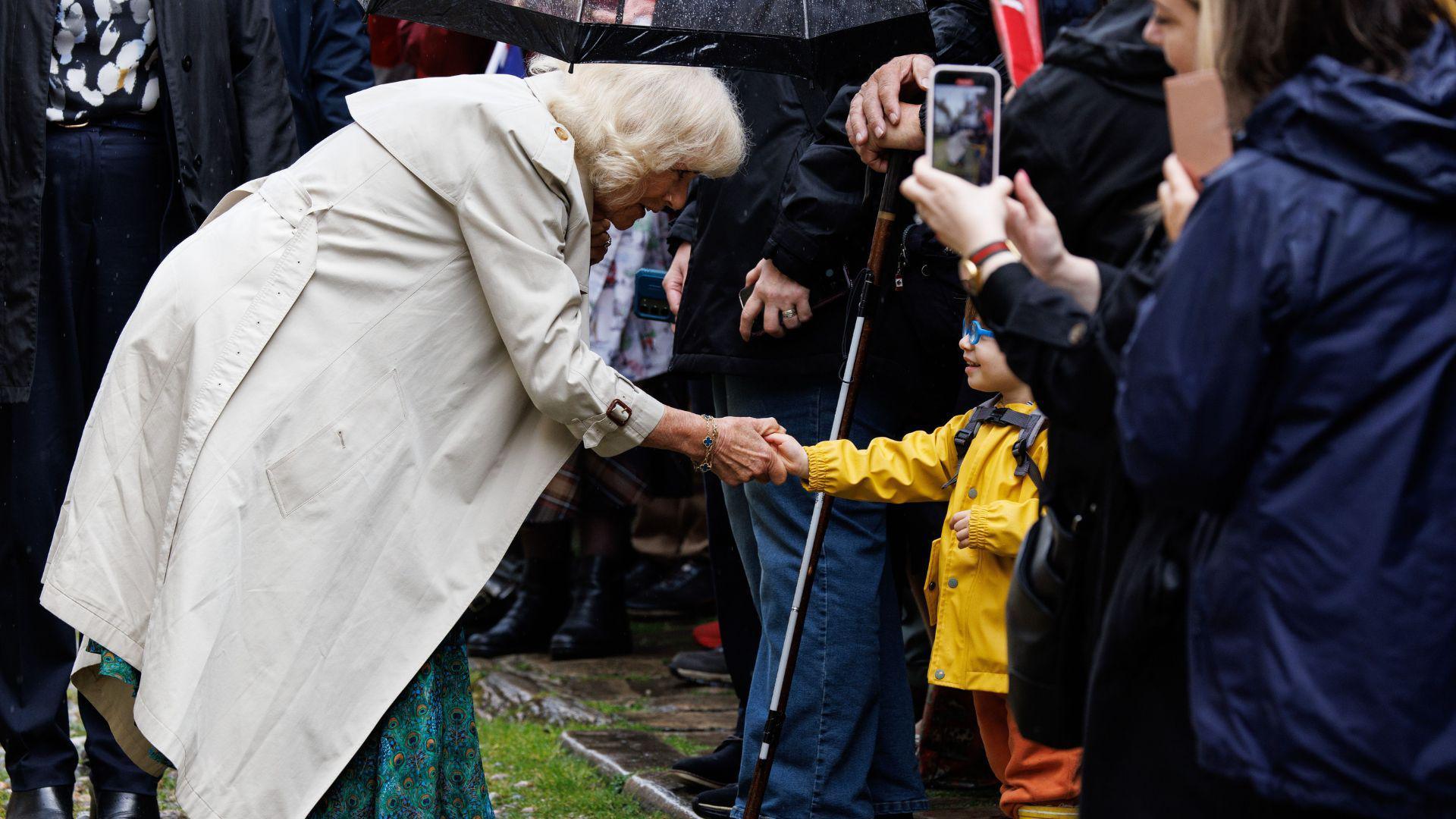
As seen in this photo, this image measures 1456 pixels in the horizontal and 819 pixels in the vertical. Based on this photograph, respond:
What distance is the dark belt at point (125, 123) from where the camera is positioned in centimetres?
415

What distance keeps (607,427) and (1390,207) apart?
6.00ft

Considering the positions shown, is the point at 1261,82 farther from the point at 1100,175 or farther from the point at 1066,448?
the point at 1066,448

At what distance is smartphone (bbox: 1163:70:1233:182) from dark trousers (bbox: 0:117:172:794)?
3098mm

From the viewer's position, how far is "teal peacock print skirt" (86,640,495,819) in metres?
3.14

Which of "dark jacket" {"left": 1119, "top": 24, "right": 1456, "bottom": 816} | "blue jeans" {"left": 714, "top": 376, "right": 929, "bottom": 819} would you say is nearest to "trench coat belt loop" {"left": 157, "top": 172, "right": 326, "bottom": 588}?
"blue jeans" {"left": 714, "top": 376, "right": 929, "bottom": 819}

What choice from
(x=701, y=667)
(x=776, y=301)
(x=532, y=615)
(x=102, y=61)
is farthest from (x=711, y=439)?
(x=532, y=615)

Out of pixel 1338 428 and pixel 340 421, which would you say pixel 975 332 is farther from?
pixel 1338 428

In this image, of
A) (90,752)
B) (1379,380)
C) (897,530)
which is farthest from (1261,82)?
(90,752)

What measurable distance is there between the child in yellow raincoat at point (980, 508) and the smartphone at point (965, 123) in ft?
3.07

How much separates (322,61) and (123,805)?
228cm

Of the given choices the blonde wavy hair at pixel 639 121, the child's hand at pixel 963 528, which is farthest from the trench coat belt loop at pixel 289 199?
the child's hand at pixel 963 528

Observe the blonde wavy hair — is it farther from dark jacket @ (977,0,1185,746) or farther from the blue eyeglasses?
dark jacket @ (977,0,1185,746)

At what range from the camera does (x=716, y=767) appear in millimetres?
4332

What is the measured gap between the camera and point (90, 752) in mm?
3951
